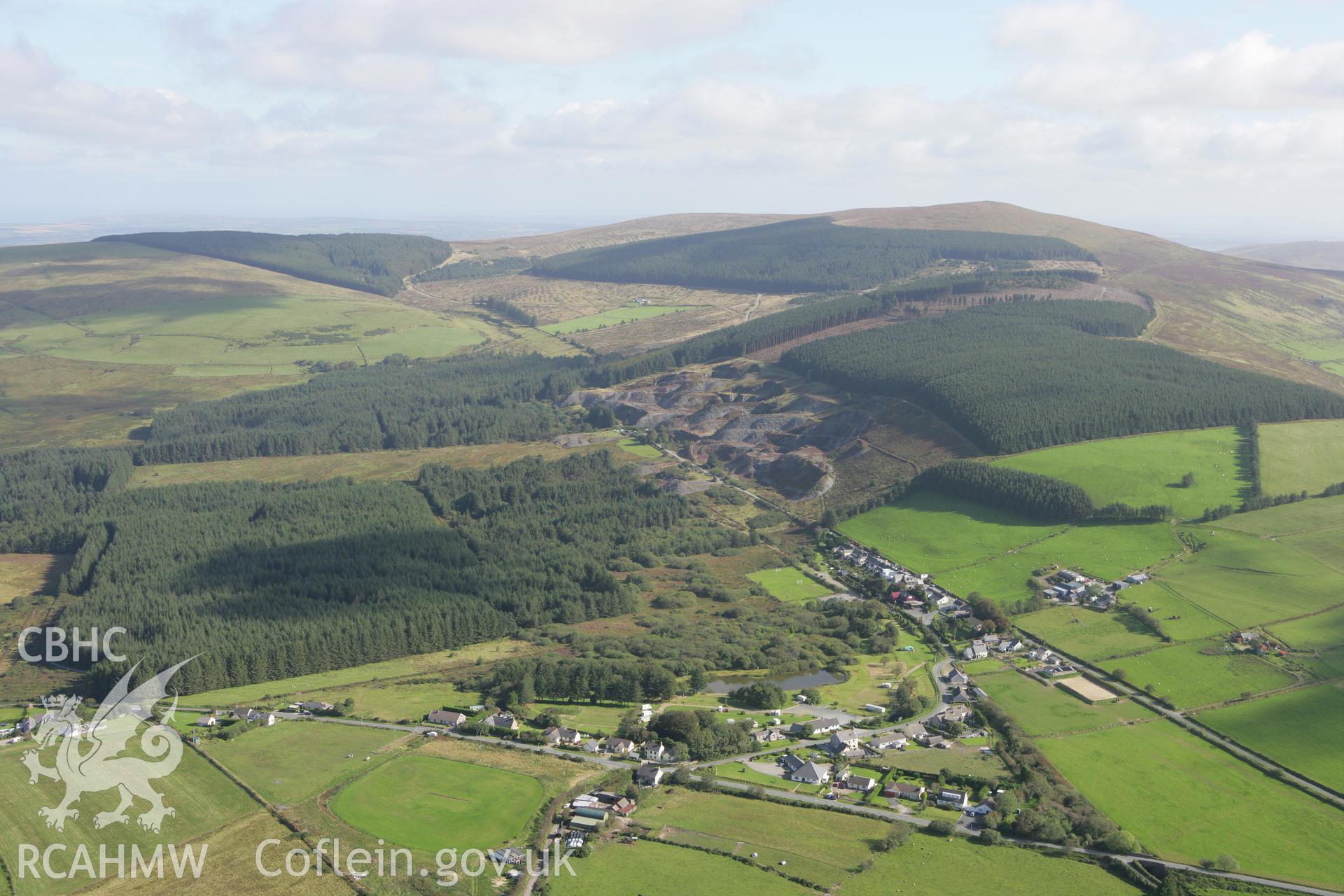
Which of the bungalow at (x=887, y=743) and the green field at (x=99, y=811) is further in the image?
the bungalow at (x=887, y=743)

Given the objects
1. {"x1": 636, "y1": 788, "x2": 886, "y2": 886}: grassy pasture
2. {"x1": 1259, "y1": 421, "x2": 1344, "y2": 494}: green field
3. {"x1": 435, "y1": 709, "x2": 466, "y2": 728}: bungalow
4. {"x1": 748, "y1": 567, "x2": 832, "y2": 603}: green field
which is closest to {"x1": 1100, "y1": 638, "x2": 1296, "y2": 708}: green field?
{"x1": 748, "y1": 567, "x2": 832, "y2": 603}: green field

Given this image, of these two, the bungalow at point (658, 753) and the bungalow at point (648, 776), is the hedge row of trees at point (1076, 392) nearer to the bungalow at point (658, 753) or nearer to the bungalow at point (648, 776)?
the bungalow at point (658, 753)

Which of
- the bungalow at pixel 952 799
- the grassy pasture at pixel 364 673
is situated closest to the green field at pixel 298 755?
the grassy pasture at pixel 364 673

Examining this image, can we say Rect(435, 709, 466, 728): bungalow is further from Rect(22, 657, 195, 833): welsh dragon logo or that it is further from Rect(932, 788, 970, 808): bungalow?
Rect(932, 788, 970, 808): bungalow

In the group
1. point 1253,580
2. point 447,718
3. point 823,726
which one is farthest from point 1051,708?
point 447,718

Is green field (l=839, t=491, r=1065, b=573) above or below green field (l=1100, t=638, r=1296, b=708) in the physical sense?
above

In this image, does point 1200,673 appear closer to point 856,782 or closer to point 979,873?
point 856,782

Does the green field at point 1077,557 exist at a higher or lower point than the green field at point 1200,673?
higher
